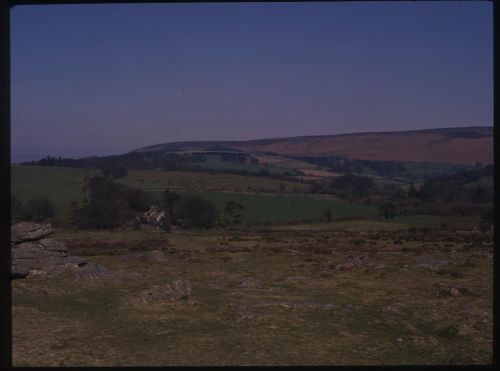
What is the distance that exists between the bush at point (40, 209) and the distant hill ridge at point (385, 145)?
5524cm

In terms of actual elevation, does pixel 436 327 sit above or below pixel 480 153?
below

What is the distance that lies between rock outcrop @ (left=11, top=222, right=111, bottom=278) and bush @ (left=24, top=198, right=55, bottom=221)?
1535 inches

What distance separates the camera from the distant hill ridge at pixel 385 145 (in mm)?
86500

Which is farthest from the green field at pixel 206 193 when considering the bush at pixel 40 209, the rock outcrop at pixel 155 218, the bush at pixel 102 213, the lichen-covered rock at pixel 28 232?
the lichen-covered rock at pixel 28 232

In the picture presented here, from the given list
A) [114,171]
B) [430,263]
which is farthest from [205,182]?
[430,263]

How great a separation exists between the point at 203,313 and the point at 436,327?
216 inches

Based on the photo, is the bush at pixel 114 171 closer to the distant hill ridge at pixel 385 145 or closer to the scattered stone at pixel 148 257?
the distant hill ridge at pixel 385 145

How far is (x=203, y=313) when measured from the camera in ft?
42.8

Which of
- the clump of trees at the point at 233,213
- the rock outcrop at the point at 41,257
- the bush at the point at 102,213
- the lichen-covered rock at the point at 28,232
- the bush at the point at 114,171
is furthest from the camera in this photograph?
the bush at the point at 114,171

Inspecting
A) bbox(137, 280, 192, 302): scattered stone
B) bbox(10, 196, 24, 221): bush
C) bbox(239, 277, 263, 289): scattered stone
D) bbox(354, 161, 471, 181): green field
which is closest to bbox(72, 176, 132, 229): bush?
bbox(10, 196, 24, 221): bush

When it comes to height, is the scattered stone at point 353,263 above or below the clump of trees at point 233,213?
above

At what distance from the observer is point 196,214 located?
190 ft
